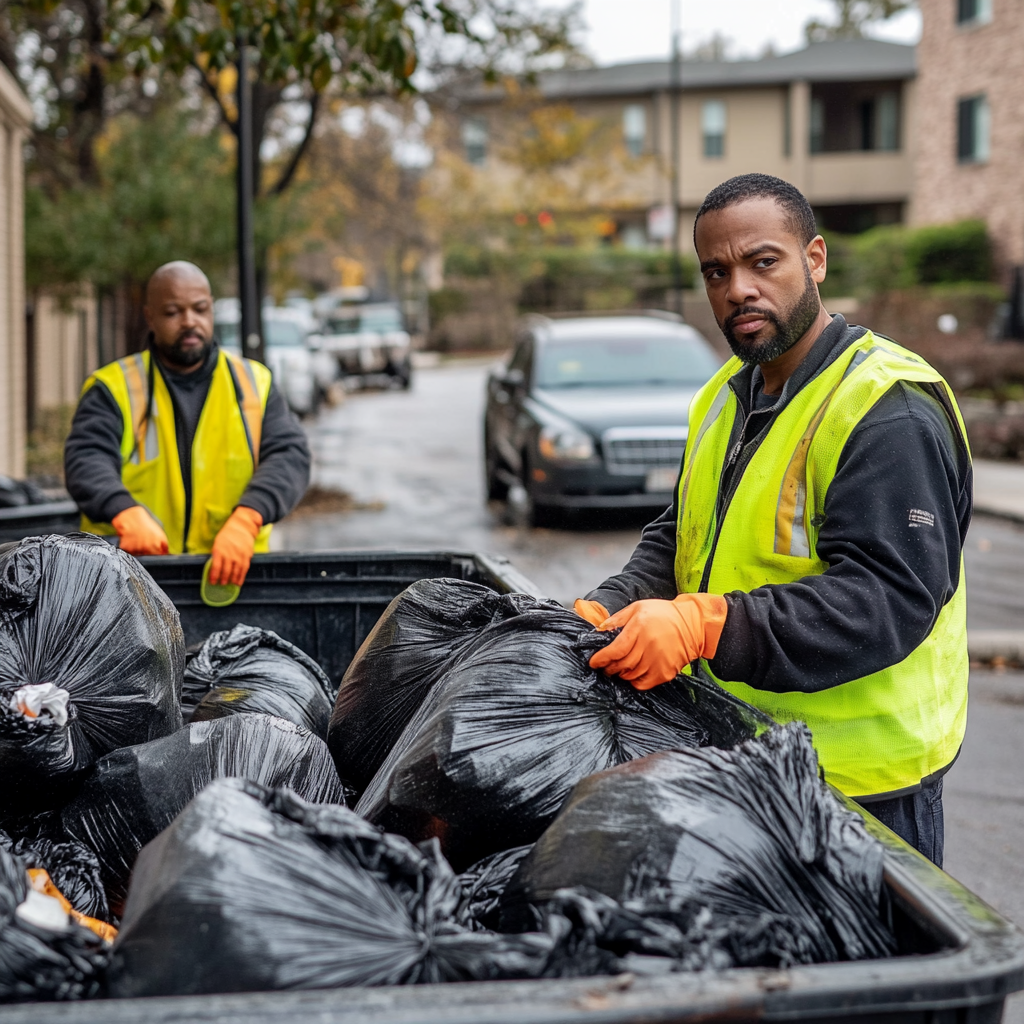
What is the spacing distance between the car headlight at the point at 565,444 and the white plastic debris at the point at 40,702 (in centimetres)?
800

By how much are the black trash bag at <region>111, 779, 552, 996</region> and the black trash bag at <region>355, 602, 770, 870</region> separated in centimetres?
32

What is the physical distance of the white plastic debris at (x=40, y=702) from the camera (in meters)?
1.92

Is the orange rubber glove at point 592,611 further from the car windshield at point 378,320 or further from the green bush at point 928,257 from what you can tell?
the car windshield at point 378,320

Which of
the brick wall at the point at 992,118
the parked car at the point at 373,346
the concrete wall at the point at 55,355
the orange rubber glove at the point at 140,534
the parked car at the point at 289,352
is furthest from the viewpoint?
the parked car at the point at 373,346

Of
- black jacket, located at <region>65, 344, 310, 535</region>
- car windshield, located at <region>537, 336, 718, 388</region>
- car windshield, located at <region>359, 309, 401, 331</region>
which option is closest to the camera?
black jacket, located at <region>65, 344, 310, 535</region>

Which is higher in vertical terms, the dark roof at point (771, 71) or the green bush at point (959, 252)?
the dark roof at point (771, 71)

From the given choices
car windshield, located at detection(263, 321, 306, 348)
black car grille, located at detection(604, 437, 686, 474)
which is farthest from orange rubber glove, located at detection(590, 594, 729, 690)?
car windshield, located at detection(263, 321, 306, 348)

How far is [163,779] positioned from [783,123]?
4037cm

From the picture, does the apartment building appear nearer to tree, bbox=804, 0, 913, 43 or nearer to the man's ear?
tree, bbox=804, 0, 913, 43

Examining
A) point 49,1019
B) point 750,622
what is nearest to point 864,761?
point 750,622

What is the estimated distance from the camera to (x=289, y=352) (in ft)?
65.0

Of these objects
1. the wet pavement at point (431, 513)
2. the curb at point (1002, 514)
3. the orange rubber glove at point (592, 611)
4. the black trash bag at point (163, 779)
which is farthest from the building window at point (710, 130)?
the black trash bag at point (163, 779)

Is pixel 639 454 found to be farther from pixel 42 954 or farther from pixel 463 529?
pixel 42 954

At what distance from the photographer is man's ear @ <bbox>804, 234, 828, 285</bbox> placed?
228cm
